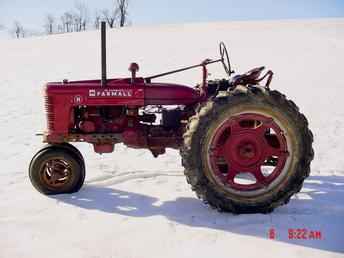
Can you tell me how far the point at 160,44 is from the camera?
21.0 metres

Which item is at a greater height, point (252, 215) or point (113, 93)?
point (113, 93)

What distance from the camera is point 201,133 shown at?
3443mm

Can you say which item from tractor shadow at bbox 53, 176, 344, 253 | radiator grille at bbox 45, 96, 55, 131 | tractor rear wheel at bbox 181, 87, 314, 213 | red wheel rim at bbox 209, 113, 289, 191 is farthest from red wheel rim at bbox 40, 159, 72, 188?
red wheel rim at bbox 209, 113, 289, 191

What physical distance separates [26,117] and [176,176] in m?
5.22

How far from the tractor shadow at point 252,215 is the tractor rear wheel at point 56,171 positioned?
12 centimetres

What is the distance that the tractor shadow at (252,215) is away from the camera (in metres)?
3.22
